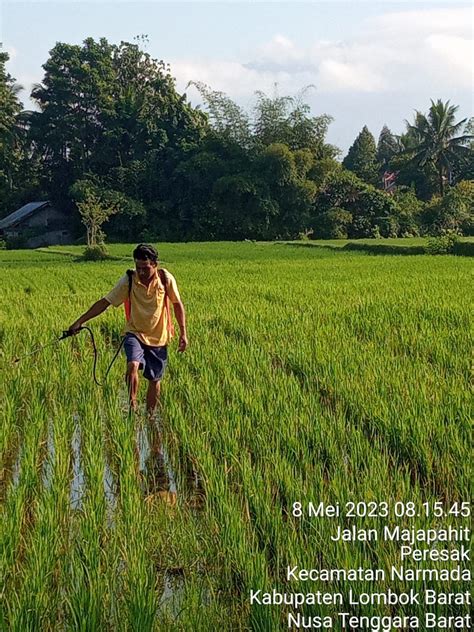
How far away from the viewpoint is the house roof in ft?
98.5

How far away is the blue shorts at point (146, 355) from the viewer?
402 cm

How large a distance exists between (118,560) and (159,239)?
2757 cm

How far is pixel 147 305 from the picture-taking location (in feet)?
13.3

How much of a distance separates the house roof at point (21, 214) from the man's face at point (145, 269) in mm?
27447

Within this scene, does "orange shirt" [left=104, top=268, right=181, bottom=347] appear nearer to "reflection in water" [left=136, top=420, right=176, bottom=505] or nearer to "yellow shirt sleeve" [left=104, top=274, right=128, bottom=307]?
"yellow shirt sleeve" [left=104, top=274, right=128, bottom=307]

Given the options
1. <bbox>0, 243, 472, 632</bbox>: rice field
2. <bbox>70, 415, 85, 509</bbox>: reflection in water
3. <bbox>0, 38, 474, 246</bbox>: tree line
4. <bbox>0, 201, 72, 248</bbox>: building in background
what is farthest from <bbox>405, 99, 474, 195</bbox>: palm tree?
<bbox>70, 415, 85, 509</bbox>: reflection in water

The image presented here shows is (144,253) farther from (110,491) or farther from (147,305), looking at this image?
(110,491)

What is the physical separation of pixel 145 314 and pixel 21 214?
2822cm

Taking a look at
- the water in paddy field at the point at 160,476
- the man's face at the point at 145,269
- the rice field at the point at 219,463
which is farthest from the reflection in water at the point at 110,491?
the man's face at the point at 145,269

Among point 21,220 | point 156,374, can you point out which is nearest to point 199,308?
point 156,374

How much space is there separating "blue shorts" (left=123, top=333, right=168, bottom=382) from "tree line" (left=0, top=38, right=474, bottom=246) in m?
24.4

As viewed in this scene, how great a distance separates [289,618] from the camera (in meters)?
1.90

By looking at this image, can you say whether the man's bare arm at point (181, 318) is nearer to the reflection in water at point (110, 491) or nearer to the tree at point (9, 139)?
the reflection in water at point (110, 491)

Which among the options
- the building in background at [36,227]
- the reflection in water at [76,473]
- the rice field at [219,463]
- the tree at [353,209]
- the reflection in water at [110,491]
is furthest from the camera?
the building in background at [36,227]
